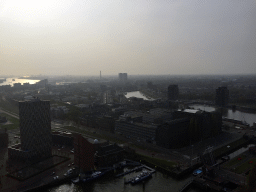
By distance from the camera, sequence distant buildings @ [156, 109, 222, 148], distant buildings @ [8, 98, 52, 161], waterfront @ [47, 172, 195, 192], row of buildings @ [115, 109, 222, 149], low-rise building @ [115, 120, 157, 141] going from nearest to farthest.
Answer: waterfront @ [47, 172, 195, 192]
distant buildings @ [8, 98, 52, 161]
distant buildings @ [156, 109, 222, 148]
row of buildings @ [115, 109, 222, 149]
low-rise building @ [115, 120, 157, 141]

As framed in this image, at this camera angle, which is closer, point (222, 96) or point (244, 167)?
point (244, 167)

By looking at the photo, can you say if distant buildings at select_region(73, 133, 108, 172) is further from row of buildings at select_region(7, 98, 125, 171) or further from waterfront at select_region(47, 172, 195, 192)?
waterfront at select_region(47, 172, 195, 192)

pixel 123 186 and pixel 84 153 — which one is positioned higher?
pixel 84 153

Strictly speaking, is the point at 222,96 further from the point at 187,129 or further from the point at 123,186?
the point at 123,186

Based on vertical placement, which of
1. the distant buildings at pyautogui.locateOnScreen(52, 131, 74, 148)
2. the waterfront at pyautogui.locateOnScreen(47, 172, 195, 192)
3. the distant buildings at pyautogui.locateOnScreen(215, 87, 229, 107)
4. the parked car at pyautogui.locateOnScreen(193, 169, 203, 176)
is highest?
the distant buildings at pyautogui.locateOnScreen(215, 87, 229, 107)

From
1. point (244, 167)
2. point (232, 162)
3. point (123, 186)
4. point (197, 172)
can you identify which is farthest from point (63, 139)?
point (244, 167)

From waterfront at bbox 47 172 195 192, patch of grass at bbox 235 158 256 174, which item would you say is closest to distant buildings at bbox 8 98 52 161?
waterfront at bbox 47 172 195 192

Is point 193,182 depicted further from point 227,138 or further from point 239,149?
point 227,138

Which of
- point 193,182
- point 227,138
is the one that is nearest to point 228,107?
point 227,138

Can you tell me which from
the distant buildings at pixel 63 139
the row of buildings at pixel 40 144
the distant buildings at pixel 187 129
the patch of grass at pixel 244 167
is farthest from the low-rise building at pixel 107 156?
the patch of grass at pixel 244 167
